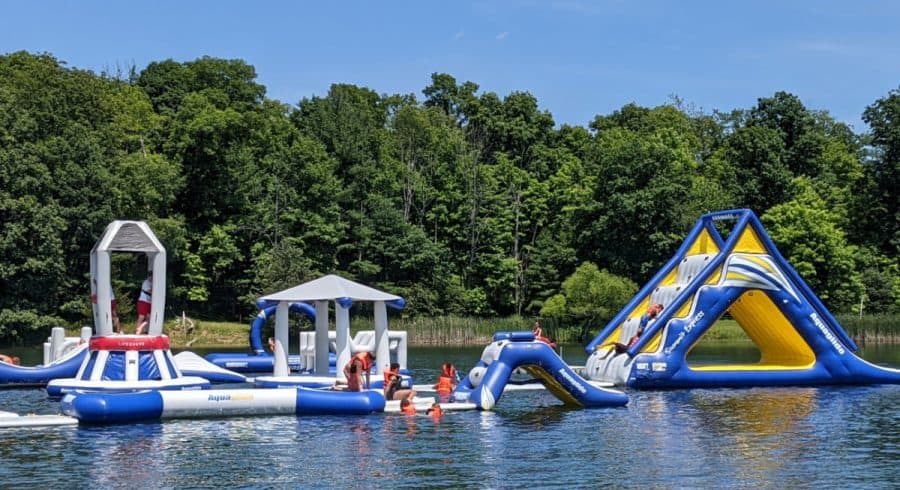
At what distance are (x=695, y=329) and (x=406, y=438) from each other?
12.9 meters

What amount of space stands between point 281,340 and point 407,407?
6.62 m

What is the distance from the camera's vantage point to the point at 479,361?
112 ft

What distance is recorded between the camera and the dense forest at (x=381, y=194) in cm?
6247

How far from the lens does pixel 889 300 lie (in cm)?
7325

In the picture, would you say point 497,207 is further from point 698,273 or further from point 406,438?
point 406,438

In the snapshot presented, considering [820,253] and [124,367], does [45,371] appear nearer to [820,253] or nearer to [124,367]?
[124,367]

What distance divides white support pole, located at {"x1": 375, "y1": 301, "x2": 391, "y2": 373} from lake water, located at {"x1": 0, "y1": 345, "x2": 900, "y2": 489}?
470cm

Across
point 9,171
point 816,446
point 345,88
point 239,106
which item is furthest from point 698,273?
point 345,88

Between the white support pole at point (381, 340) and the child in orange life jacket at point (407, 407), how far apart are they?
209 inches

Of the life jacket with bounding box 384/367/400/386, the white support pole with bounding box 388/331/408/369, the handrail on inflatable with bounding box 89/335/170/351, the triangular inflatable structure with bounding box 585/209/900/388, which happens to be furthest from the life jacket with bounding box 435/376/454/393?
the handrail on inflatable with bounding box 89/335/170/351

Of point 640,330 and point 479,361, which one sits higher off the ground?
point 640,330

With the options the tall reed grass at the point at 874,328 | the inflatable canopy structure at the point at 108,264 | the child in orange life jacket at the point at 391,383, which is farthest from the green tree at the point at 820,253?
the inflatable canopy structure at the point at 108,264

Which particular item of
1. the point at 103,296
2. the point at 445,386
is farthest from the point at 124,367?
the point at 445,386

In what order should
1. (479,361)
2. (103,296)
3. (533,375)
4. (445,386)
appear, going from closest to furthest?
(533,375) → (103,296) → (445,386) → (479,361)
